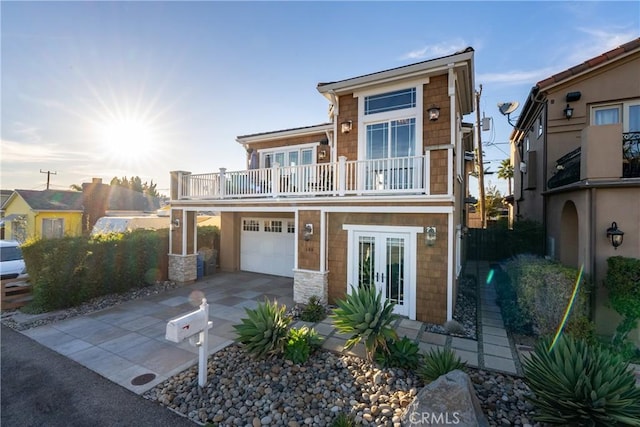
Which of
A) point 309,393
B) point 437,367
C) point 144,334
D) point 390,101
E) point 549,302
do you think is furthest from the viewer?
point 390,101

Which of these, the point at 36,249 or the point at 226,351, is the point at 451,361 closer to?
the point at 226,351

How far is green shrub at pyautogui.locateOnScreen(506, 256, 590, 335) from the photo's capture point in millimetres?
6145

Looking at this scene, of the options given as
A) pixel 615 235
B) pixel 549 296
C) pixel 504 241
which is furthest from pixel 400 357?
pixel 504 241

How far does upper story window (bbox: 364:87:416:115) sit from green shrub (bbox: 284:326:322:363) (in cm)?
684

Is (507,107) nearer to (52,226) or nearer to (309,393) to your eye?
(309,393)

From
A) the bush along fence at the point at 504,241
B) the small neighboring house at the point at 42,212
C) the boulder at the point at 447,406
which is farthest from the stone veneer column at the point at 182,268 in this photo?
the small neighboring house at the point at 42,212

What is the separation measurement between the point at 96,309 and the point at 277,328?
690 centimetres

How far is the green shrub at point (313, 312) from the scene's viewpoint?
776 cm

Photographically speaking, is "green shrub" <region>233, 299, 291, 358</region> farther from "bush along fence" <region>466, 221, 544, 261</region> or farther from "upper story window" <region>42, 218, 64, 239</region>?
"upper story window" <region>42, 218, 64, 239</region>

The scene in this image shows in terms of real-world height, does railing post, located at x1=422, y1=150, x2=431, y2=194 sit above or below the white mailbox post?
above

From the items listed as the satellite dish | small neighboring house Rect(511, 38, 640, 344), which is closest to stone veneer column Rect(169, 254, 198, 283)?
small neighboring house Rect(511, 38, 640, 344)

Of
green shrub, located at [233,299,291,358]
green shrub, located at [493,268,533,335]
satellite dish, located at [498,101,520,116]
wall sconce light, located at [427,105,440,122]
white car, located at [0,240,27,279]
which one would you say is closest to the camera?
green shrub, located at [233,299,291,358]

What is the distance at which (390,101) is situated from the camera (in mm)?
8766

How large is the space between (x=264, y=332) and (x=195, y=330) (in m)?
1.25
